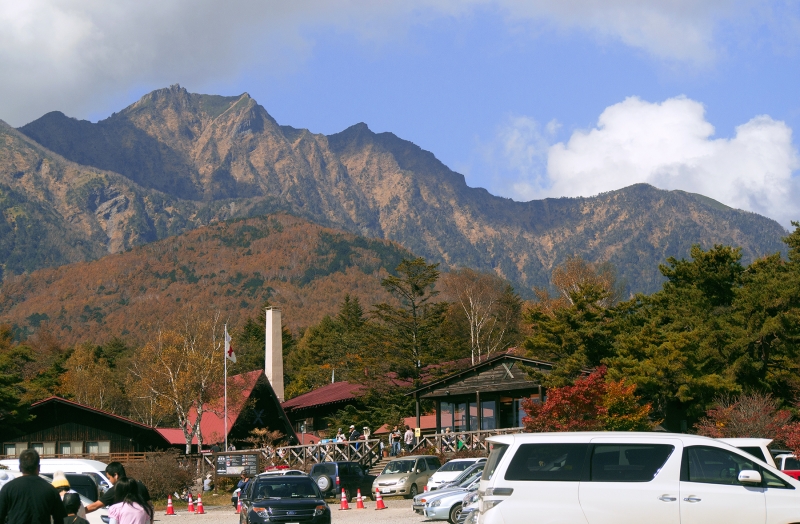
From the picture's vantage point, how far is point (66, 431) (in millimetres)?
50250

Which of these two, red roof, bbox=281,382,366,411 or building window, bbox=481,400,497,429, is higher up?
red roof, bbox=281,382,366,411

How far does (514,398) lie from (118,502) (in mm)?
35006

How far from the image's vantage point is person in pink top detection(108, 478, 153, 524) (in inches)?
436

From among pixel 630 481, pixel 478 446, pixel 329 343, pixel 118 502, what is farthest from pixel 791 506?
pixel 329 343

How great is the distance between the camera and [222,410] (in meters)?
57.9

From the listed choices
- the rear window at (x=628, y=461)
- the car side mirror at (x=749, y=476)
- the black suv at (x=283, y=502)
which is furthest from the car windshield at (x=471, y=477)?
the car side mirror at (x=749, y=476)

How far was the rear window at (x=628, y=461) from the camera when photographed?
11.8 m

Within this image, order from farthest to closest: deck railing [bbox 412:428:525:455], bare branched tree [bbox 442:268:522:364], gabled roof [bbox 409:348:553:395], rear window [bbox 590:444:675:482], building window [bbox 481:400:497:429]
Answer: bare branched tree [bbox 442:268:522:364]
building window [bbox 481:400:497:429]
gabled roof [bbox 409:348:553:395]
deck railing [bbox 412:428:525:455]
rear window [bbox 590:444:675:482]

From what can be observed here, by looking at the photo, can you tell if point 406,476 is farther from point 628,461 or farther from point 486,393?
point 628,461

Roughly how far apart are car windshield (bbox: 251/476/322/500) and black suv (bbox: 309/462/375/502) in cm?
1164

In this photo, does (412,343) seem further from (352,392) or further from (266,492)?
(266,492)

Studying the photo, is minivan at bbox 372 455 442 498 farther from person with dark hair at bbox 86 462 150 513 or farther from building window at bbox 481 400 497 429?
person with dark hair at bbox 86 462 150 513

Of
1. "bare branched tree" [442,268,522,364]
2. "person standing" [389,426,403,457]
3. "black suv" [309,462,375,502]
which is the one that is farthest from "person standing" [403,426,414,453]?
"bare branched tree" [442,268,522,364]

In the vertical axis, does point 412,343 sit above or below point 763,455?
above
